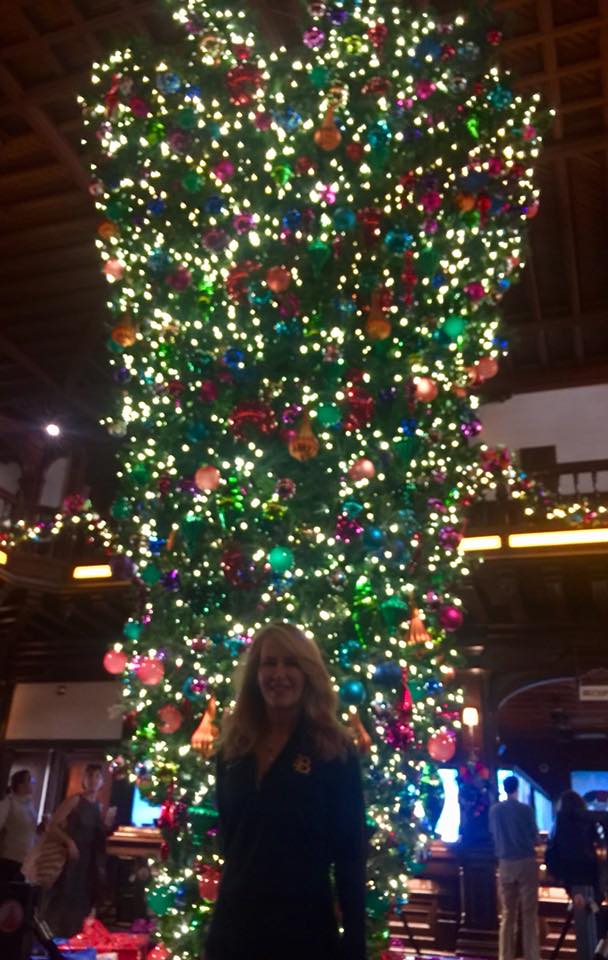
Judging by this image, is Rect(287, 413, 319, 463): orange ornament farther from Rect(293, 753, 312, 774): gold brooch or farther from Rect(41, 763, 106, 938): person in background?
Rect(41, 763, 106, 938): person in background

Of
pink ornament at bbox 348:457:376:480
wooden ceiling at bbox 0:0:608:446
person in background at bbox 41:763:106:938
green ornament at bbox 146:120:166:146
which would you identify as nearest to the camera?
pink ornament at bbox 348:457:376:480

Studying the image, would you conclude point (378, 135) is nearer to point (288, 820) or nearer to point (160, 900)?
point (288, 820)

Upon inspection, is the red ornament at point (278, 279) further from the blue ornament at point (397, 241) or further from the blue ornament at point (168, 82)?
the blue ornament at point (168, 82)

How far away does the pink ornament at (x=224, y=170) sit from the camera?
3.96 meters

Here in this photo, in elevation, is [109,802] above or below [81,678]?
below

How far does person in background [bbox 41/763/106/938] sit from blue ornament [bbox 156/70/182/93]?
4619 mm

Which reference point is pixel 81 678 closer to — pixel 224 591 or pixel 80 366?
pixel 80 366

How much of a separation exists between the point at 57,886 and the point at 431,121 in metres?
5.53

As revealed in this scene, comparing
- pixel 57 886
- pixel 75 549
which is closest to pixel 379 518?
pixel 57 886

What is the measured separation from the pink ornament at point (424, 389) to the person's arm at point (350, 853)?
2.16 m


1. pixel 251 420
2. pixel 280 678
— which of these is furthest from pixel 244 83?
pixel 280 678

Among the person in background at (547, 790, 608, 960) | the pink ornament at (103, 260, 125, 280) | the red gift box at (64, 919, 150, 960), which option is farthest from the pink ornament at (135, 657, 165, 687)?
the person in background at (547, 790, 608, 960)

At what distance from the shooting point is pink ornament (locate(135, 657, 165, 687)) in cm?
345

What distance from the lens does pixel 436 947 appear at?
754 centimetres
